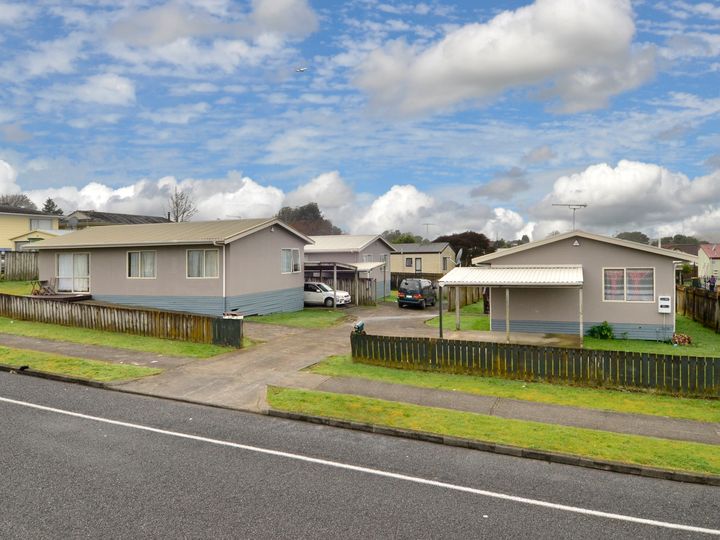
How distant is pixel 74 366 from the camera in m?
14.1

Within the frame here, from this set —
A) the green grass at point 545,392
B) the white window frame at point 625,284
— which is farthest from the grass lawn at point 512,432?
the white window frame at point 625,284

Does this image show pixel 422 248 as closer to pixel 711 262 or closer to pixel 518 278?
pixel 711 262

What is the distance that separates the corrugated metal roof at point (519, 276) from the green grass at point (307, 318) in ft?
21.8

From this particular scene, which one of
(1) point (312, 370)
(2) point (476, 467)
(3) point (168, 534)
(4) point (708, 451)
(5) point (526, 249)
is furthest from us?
(5) point (526, 249)

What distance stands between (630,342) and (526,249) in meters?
5.39

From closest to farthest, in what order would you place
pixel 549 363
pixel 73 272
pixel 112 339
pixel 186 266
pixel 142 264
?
pixel 549 363, pixel 112 339, pixel 186 266, pixel 142 264, pixel 73 272

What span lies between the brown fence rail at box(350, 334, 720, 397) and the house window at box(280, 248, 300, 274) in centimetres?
1443

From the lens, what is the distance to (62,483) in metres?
7.12

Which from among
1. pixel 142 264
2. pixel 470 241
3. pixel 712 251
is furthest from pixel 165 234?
pixel 470 241

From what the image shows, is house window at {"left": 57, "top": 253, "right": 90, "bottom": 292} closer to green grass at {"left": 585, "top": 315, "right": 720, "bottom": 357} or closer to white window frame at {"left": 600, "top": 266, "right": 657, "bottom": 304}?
green grass at {"left": 585, "top": 315, "right": 720, "bottom": 357}

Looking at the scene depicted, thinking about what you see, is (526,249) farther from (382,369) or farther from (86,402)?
(86,402)

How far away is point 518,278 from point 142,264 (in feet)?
58.7

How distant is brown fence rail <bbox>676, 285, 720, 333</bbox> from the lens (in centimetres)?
2369

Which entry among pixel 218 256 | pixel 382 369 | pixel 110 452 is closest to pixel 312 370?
pixel 382 369
